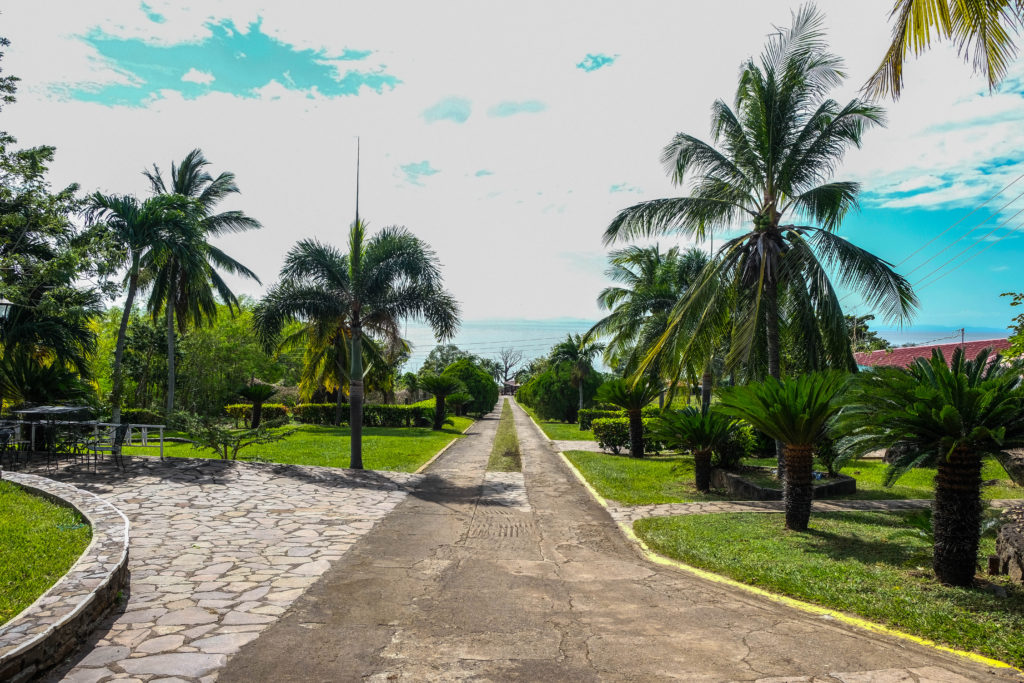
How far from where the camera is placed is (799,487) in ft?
27.2

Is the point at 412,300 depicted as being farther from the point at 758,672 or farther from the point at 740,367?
the point at 758,672

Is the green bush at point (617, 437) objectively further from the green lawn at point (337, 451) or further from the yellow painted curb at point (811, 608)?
the yellow painted curb at point (811, 608)

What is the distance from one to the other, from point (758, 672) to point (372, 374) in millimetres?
28017

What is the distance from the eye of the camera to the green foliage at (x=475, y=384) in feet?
142

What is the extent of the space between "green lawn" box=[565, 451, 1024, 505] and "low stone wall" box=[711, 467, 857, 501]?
254 millimetres

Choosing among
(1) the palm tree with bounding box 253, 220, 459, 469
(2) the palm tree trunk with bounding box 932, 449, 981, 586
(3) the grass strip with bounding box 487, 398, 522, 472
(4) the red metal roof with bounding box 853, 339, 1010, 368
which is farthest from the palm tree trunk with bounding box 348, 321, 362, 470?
(4) the red metal roof with bounding box 853, 339, 1010, 368

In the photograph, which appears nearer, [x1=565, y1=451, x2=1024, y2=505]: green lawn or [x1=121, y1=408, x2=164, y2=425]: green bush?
[x1=565, y1=451, x2=1024, y2=505]: green lawn

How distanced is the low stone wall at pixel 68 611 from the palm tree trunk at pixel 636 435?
13865mm

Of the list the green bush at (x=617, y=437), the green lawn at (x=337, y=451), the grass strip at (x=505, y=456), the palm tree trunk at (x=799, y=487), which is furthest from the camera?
the green bush at (x=617, y=437)

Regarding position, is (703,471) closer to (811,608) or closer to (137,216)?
(811,608)

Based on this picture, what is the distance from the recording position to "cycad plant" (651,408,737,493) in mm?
11617

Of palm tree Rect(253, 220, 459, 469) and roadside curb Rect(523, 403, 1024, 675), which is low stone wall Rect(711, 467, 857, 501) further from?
palm tree Rect(253, 220, 459, 469)

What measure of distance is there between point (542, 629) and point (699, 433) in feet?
25.1

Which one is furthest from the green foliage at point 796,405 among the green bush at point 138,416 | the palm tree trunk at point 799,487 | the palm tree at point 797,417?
the green bush at point 138,416
